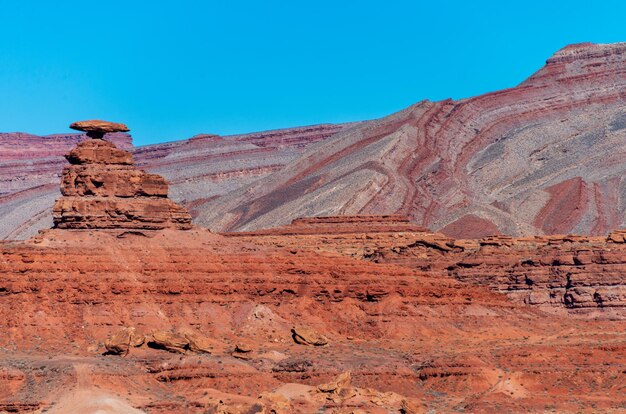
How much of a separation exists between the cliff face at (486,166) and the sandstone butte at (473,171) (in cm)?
16

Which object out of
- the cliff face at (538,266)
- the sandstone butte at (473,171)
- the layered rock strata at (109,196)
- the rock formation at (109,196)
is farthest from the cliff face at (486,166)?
the layered rock strata at (109,196)

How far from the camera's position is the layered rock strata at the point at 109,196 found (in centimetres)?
7375

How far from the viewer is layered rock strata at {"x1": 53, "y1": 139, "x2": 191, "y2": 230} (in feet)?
242

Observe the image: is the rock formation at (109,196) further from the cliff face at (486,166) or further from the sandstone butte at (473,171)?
the cliff face at (486,166)

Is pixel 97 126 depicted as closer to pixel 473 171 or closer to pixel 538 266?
pixel 538 266

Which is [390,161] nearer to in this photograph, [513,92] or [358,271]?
[513,92]

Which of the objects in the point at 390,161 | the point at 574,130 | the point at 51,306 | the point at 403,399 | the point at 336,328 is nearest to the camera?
the point at 403,399

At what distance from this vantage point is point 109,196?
74.6 m

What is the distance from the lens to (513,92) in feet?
559

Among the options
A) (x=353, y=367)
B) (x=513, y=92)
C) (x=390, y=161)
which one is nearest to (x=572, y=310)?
(x=353, y=367)

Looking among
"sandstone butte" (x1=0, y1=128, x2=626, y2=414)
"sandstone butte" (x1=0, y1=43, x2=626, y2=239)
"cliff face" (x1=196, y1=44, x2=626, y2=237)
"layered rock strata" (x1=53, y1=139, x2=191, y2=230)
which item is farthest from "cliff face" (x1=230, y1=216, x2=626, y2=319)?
"cliff face" (x1=196, y1=44, x2=626, y2=237)

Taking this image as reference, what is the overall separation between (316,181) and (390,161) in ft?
24.3

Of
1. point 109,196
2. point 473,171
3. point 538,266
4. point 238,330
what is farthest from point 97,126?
point 473,171

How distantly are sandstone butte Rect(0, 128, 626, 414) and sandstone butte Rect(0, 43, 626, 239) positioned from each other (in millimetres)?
48811
